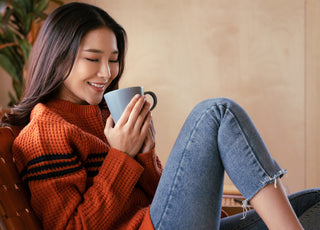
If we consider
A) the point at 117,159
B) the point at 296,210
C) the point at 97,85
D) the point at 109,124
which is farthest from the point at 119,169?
the point at 296,210

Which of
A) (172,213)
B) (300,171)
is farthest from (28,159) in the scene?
(300,171)

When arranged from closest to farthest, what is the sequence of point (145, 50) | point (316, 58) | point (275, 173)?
point (275, 173), point (316, 58), point (145, 50)

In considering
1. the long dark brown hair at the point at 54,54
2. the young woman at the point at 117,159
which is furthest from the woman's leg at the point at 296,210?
the long dark brown hair at the point at 54,54

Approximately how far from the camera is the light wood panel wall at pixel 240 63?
2.17 metres

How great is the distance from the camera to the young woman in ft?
2.62

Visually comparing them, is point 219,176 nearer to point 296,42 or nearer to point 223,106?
point 223,106

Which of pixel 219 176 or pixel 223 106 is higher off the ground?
pixel 223 106

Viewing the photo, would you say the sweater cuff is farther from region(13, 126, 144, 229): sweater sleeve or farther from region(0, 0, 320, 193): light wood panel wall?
region(0, 0, 320, 193): light wood panel wall

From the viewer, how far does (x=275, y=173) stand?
79cm

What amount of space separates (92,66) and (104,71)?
32 mm

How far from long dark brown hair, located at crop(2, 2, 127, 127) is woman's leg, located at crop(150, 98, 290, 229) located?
368 mm

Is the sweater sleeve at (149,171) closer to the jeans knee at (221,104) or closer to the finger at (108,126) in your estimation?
the finger at (108,126)

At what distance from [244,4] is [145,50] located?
2.07 ft

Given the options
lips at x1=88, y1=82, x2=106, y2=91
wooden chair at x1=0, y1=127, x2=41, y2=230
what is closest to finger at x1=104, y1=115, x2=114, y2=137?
lips at x1=88, y1=82, x2=106, y2=91
